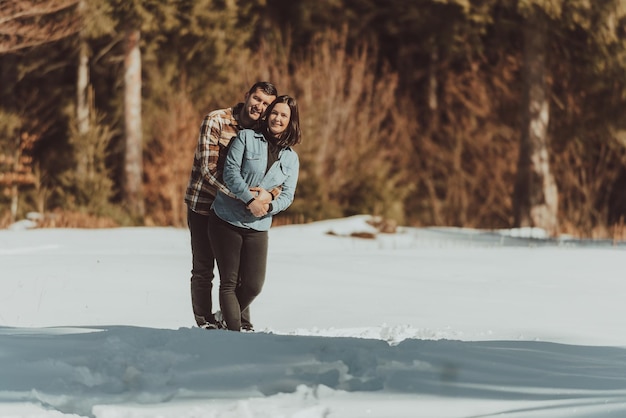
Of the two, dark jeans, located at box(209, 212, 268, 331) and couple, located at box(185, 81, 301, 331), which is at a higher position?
couple, located at box(185, 81, 301, 331)

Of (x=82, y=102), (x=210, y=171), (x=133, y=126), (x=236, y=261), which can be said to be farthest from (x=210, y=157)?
(x=82, y=102)

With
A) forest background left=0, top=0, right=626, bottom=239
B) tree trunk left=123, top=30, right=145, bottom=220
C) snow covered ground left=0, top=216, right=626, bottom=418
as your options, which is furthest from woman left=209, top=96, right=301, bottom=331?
tree trunk left=123, top=30, right=145, bottom=220

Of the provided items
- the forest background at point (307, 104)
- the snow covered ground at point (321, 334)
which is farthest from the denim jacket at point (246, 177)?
the forest background at point (307, 104)

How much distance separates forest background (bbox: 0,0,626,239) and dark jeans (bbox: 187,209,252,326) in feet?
33.8

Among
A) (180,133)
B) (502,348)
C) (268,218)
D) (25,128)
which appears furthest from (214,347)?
(25,128)

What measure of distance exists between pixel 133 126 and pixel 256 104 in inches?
501

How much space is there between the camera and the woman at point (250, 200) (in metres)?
6.74

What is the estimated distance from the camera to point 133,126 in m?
19.3

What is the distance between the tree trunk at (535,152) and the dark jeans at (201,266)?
1234cm

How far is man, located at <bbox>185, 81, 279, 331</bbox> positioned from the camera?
6.87 m

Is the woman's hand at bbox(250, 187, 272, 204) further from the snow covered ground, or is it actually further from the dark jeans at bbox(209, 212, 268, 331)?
the snow covered ground

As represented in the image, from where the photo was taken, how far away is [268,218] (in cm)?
693

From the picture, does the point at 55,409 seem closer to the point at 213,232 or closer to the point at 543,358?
the point at 213,232

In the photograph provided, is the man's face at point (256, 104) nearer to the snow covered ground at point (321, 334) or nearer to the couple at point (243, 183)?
the couple at point (243, 183)
